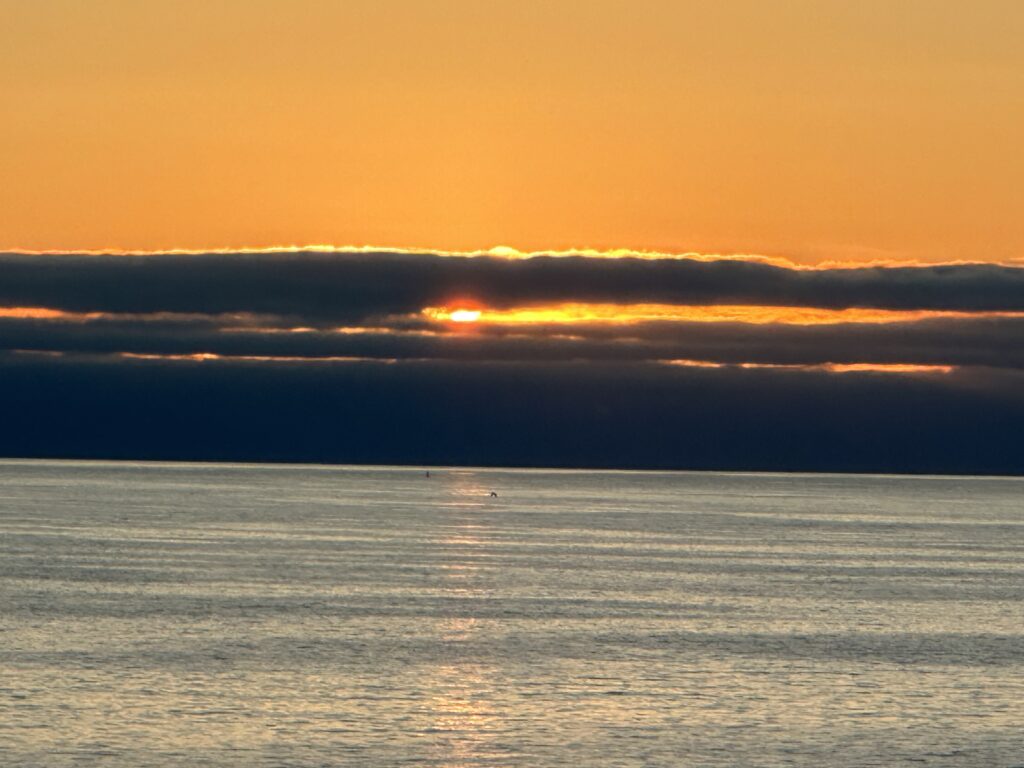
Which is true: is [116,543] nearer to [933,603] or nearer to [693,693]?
[933,603]

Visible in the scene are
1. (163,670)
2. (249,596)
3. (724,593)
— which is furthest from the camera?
(724,593)

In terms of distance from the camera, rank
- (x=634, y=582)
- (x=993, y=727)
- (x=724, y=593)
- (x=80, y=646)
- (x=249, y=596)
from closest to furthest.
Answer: (x=993, y=727), (x=80, y=646), (x=249, y=596), (x=724, y=593), (x=634, y=582)

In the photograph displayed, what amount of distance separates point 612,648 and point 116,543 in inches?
3410

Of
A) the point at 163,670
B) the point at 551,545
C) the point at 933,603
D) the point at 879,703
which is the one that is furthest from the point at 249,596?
the point at 551,545

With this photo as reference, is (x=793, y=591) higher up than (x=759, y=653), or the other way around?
(x=793, y=591)

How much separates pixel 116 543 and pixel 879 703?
103 m

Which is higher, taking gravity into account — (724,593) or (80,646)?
(724,593)

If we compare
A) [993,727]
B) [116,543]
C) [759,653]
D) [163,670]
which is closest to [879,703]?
[993,727]

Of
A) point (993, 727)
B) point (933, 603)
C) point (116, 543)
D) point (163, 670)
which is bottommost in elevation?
point (993, 727)

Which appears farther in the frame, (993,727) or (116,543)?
(116,543)

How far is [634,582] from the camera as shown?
114500 millimetres

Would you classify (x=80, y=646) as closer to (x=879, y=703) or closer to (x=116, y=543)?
(x=879, y=703)

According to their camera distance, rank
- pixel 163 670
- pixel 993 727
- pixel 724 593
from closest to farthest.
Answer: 1. pixel 993 727
2. pixel 163 670
3. pixel 724 593

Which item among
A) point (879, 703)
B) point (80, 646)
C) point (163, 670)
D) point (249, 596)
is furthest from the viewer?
point (249, 596)
